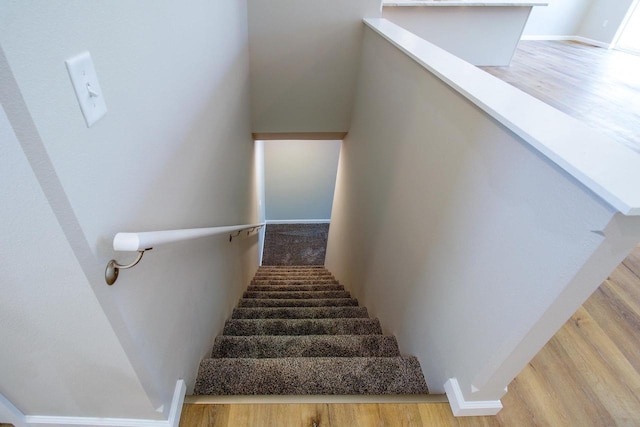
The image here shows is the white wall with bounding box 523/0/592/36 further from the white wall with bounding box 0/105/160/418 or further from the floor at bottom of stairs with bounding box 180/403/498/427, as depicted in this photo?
the white wall with bounding box 0/105/160/418

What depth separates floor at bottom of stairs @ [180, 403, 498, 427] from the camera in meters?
1.18

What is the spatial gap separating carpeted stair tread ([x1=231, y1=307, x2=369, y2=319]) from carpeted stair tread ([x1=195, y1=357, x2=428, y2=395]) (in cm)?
96

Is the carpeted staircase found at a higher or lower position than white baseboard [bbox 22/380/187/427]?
lower

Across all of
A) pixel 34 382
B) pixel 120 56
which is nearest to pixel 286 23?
pixel 120 56

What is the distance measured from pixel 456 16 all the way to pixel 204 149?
127 inches

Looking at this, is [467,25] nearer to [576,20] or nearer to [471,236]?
[471,236]

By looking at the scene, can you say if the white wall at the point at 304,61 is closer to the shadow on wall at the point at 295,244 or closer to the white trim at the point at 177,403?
the white trim at the point at 177,403

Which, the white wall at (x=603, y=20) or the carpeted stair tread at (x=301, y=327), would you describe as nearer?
the carpeted stair tread at (x=301, y=327)

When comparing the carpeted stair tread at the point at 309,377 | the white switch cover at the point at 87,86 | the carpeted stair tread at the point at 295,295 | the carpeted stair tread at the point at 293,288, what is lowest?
the carpeted stair tread at the point at 293,288

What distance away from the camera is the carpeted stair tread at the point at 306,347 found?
66.9 inches

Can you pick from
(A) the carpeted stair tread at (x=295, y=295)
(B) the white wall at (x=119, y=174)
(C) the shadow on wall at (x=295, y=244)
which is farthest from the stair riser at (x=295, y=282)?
(B) the white wall at (x=119, y=174)

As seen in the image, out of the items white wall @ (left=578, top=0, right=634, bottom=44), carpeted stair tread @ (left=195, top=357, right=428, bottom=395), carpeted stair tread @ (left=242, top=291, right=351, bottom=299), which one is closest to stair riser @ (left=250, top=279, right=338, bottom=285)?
carpeted stair tread @ (left=242, top=291, right=351, bottom=299)

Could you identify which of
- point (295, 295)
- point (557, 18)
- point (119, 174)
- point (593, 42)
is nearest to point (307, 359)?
point (119, 174)

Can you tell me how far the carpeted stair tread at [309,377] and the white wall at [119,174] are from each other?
0.12 m
